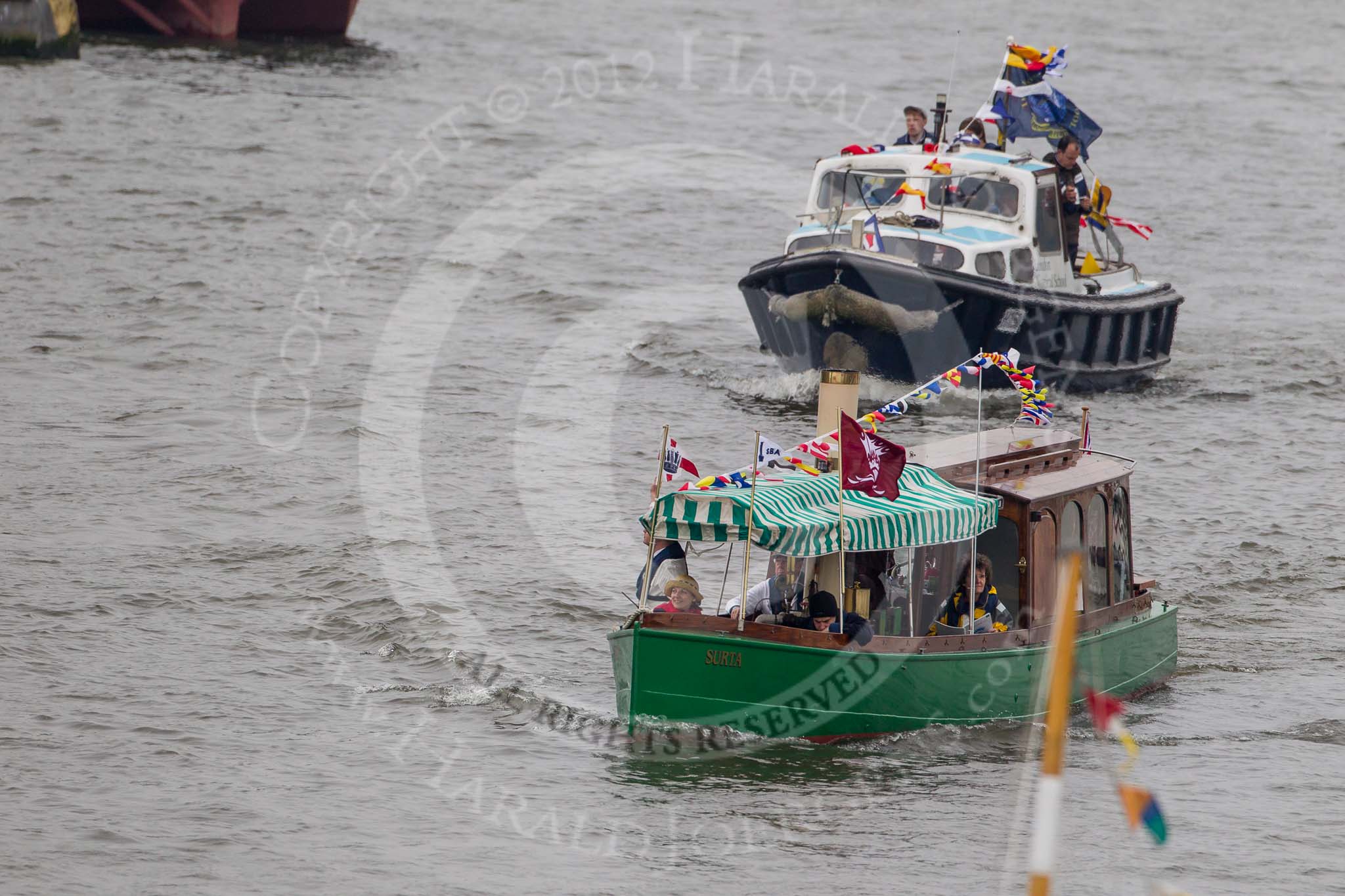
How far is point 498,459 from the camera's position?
74.1 ft

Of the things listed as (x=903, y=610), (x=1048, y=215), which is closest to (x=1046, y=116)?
(x=1048, y=215)

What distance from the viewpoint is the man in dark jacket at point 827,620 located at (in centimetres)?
1346

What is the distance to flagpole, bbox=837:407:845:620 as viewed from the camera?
13172 millimetres

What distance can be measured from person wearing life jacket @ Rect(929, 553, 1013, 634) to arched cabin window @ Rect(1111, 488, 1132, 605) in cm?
179

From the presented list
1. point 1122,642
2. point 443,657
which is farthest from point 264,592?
point 1122,642

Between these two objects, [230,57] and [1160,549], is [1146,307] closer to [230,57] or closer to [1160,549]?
[1160,549]

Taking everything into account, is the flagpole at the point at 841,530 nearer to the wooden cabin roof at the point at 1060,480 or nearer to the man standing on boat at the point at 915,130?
the wooden cabin roof at the point at 1060,480

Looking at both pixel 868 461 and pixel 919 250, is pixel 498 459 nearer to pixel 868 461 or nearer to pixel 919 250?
pixel 919 250

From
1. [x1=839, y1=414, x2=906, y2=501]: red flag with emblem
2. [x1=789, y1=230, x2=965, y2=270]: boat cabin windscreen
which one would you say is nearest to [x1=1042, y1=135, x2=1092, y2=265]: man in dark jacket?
[x1=789, y1=230, x2=965, y2=270]: boat cabin windscreen

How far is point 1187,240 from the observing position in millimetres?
36188

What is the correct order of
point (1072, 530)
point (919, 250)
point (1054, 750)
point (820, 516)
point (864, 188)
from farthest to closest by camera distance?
1. point (864, 188)
2. point (919, 250)
3. point (1072, 530)
4. point (820, 516)
5. point (1054, 750)

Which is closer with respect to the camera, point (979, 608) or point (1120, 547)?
point (979, 608)

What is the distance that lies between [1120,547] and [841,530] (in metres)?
3.98

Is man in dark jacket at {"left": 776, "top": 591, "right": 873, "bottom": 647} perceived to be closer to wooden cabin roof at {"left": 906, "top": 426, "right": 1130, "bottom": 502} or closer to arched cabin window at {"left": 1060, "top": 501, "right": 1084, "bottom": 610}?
wooden cabin roof at {"left": 906, "top": 426, "right": 1130, "bottom": 502}
